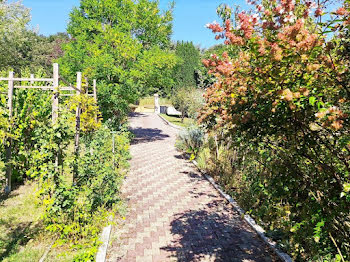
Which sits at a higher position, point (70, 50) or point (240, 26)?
point (70, 50)

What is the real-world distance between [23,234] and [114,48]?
8715 mm

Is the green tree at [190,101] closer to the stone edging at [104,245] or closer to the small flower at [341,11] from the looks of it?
the stone edging at [104,245]

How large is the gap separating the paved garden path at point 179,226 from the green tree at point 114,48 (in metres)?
4.62

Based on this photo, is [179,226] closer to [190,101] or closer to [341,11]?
[341,11]

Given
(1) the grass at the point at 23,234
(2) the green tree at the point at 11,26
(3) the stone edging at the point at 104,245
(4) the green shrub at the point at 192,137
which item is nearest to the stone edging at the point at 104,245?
(3) the stone edging at the point at 104,245

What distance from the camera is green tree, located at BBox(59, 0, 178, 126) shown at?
10.5 m

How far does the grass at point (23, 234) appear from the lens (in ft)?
12.4

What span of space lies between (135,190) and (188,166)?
10.4 feet

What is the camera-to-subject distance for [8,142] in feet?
18.9

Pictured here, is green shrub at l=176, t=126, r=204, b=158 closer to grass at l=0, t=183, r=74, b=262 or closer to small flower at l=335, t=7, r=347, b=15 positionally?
grass at l=0, t=183, r=74, b=262

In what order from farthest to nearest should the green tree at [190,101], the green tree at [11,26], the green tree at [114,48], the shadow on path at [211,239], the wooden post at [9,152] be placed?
the green tree at [11,26] < the green tree at [190,101] < the green tree at [114,48] < the wooden post at [9,152] < the shadow on path at [211,239]

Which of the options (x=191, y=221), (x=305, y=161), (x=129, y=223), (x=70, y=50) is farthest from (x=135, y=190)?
(x=70, y=50)

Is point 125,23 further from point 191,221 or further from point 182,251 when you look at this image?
point 182,251

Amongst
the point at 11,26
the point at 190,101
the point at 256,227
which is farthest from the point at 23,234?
the point at 11,26
